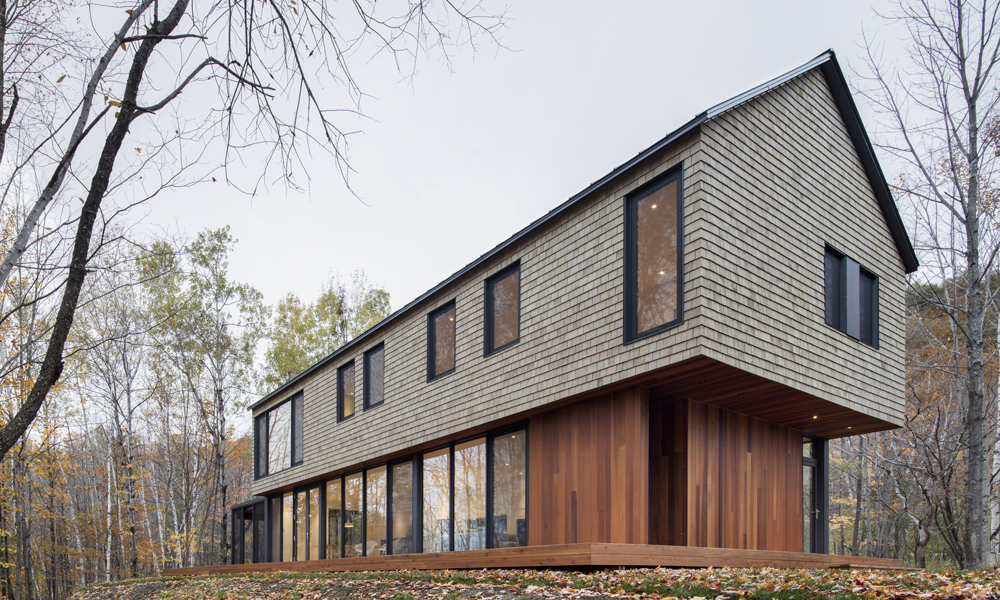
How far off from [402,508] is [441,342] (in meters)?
3.50

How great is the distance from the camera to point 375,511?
13.7 meters

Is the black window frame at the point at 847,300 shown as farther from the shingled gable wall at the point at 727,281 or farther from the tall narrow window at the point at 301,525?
the tall narrow window at the point at 301,525

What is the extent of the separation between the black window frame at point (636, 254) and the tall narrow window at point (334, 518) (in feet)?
31.4

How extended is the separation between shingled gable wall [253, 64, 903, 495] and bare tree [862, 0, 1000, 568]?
1.62 metres

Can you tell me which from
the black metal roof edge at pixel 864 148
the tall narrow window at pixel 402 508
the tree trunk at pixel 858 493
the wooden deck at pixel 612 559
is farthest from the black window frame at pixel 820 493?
the tree trunk at pixel 858 493

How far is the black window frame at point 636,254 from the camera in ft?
24.9

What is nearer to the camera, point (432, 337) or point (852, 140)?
point (852, 140)

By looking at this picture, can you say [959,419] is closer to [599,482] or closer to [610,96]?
[599,482]

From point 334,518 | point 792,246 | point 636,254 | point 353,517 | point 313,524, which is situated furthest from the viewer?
point 313,524

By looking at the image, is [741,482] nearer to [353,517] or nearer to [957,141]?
[957,141]

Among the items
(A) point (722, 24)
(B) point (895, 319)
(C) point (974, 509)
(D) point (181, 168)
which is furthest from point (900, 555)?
(A) point (722, 24)

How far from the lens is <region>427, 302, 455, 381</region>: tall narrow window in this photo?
11.5 meters

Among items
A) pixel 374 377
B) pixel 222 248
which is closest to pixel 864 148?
pixel 374 377

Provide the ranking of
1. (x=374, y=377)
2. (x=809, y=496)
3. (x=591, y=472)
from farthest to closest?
(x=374, y=377) → (x=809, y=496) → (x=591, y=472)
